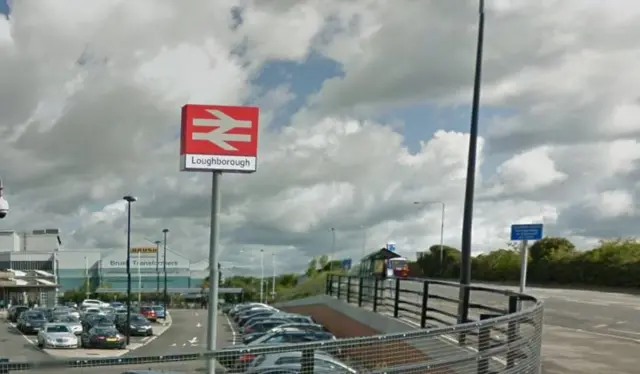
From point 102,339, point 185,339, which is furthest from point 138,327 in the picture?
point 102,339

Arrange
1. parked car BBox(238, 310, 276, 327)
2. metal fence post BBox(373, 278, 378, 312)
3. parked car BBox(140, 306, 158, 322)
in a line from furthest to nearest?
parked car BBox(140, 306, 158, 322) < parked car BBox(238, 310, 276, 327) < metal fence post BBox(373, 278, 378, 312)

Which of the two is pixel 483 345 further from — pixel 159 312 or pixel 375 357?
pixel 159 312

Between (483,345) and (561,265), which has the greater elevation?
(483,345)

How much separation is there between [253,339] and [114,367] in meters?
24.7

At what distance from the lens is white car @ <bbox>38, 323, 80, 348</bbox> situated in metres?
41.5

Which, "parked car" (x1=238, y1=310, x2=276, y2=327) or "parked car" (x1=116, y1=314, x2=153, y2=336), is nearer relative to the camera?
"parked car" (x1=238, y1=310, x2=276, y2=327)

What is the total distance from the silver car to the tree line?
50.9m

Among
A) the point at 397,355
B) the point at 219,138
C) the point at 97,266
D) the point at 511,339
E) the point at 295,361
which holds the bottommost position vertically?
the point at 97,266

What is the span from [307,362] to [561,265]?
60829mm

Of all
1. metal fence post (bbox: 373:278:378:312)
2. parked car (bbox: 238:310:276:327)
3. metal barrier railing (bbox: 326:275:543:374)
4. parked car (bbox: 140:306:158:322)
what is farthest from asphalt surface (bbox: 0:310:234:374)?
metal fence post (bbox: 373:278:378:312)

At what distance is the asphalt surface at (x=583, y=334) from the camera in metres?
16.4

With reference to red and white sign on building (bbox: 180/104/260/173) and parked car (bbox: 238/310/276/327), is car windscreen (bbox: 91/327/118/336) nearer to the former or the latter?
parked car (bbox: 238/310/276/327)

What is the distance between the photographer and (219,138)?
10.8 meters

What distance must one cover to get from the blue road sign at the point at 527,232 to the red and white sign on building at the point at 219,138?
949 cm
